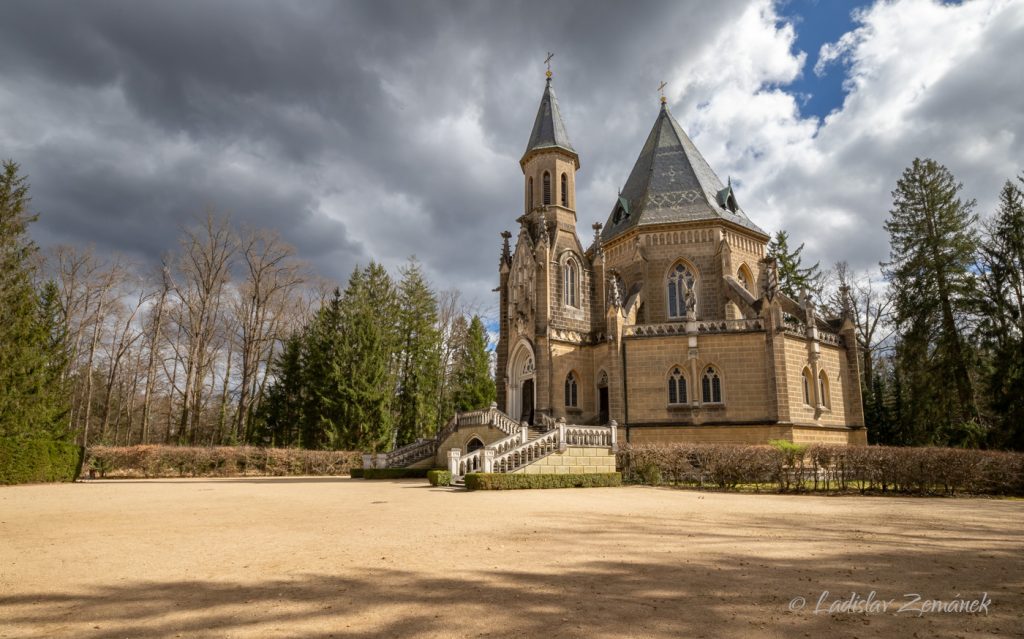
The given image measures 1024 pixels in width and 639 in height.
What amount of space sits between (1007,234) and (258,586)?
34829mm

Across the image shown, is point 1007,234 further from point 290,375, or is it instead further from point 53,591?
point 290,375

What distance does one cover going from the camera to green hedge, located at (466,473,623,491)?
57.4ft

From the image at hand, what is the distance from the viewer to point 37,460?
2195 cm

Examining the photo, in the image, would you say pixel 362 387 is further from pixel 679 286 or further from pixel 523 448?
pixel 679 286

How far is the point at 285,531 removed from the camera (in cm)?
941

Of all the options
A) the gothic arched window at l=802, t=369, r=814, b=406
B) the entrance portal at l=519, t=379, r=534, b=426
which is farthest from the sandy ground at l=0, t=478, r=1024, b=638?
the entrance portal at l=519, t=379, r=534, b=426

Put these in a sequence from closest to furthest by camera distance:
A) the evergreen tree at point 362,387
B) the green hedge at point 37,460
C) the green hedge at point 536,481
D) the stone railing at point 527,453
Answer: the green hedge at point 536,481
the stone railing at point 527,453
the green hedge at point 37,460
the evergreen tree at point 362,387

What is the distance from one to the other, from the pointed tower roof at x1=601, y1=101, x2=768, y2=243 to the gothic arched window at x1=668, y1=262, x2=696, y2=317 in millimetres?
2800

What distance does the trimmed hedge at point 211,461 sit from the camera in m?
28.6

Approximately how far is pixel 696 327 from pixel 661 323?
225cm

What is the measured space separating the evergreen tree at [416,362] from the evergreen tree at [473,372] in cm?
210

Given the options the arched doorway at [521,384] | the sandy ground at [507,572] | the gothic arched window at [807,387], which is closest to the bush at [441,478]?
the sandy ground at [507,572]

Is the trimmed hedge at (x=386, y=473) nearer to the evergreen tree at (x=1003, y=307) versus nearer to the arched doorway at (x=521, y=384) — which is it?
the arched doorway at (x=521, y=384)

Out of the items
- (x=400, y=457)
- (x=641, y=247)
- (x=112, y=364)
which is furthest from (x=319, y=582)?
(x=112, y=364)
